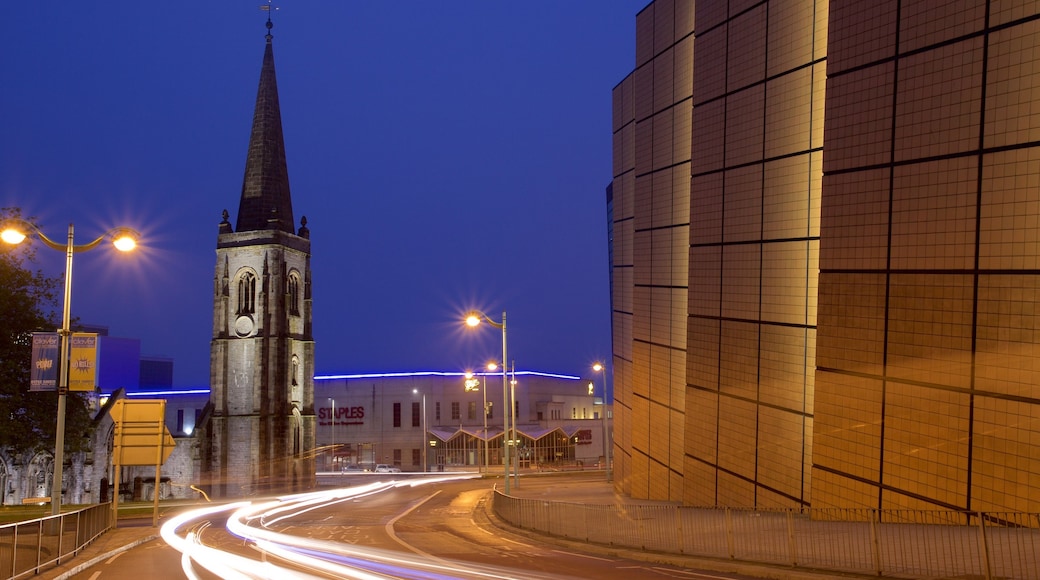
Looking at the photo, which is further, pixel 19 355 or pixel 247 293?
pixel 247 293

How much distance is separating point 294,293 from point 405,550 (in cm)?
6492

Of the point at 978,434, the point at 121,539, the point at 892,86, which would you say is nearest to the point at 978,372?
the point at 978,434

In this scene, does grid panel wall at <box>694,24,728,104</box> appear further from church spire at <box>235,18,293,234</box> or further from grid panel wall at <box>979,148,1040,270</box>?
church spire at <box>235,18,293,234</box>

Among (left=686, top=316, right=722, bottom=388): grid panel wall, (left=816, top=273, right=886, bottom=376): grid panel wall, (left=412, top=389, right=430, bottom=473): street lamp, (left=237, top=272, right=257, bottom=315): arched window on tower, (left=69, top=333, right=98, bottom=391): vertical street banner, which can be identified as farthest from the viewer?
(left=412, top=389, right=430, bottom=473): street lamp

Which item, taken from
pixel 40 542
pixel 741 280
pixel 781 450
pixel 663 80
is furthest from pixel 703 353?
pixel 40 542

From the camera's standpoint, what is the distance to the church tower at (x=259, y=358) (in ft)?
263

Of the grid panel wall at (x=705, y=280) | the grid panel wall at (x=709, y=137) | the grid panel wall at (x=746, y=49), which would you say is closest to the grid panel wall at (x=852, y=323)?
the grid panel wall at (x=705, y=280)

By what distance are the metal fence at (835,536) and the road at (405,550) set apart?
1.04 m

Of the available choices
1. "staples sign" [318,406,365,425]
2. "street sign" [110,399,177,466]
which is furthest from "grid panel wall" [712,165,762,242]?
"staples sign" [318,406,365,425]

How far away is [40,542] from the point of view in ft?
59.9

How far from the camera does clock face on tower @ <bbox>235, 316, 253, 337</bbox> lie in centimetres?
8150

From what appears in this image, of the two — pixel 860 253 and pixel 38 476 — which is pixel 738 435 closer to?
pixel 860 253

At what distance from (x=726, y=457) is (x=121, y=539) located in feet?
59.7

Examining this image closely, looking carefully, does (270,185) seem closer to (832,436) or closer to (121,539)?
(121,539)
